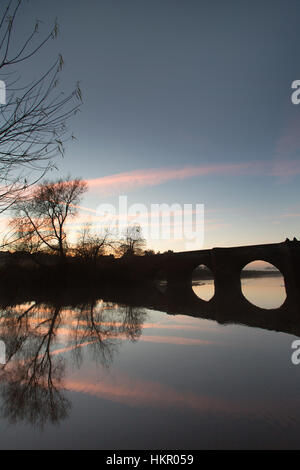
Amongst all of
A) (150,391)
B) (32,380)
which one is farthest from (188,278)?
(150,391)

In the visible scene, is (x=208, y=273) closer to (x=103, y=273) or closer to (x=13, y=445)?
(x=103, y=273)

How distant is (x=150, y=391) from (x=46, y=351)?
3.79 meters

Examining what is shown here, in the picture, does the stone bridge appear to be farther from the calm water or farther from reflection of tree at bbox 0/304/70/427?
reflection of tree at bbox 0/304/70/427

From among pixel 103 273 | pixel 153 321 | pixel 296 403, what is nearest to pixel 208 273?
pixel 103 273

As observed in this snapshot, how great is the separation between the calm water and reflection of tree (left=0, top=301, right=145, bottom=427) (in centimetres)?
3

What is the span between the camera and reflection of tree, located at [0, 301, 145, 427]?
4.19 m

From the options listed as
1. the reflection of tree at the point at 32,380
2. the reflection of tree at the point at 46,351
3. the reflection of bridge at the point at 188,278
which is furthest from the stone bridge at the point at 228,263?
the reflection of tree at the point at 32,380

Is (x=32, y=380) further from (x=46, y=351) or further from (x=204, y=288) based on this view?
(x=204, y=288)

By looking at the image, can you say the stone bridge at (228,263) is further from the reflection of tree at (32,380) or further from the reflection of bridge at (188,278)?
the reflection of tree at (32,380)

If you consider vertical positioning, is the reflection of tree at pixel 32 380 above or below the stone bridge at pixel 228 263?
below

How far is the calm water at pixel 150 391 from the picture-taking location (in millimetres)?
3289

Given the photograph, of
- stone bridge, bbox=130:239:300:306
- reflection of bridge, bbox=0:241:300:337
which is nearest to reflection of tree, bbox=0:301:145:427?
reflection of bridge, bbox=0:241:300:337

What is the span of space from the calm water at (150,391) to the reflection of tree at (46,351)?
0.09 ft

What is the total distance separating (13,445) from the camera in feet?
10.7
